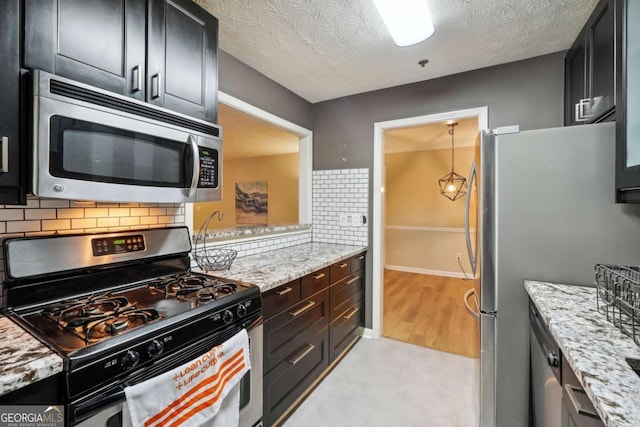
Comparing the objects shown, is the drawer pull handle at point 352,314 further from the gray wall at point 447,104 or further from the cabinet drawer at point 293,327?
the gray wall at point 447,104

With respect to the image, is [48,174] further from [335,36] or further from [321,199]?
[321,199]

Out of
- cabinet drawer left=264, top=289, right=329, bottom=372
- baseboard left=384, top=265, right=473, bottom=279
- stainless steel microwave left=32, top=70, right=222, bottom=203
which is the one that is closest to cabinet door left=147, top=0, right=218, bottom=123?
stainless steel microwave left=32, top=70, right=222, bottom=203

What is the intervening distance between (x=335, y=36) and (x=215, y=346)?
76.5 inches

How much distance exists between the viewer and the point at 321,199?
311cm

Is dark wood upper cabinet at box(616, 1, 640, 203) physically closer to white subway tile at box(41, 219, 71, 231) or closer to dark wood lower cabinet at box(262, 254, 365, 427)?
dark wood lower cabinet at box(262, 254, 365, 427)

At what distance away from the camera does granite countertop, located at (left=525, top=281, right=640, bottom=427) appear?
61cm

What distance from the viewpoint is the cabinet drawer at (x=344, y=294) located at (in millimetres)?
2221

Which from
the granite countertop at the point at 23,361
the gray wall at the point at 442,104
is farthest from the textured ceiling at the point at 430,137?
the granite countertop at the point at 23,361

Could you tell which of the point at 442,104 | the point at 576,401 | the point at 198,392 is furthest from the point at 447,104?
the point at 198,392

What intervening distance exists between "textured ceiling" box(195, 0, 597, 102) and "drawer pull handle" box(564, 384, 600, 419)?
184 cm

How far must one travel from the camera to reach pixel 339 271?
230 centimetres

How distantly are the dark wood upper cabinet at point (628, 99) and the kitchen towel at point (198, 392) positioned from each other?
1680mm

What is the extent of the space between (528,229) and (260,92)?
216 cm

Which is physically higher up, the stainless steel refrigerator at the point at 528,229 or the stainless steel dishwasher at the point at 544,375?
the stainless steel refrigerator at the point at 528,229
